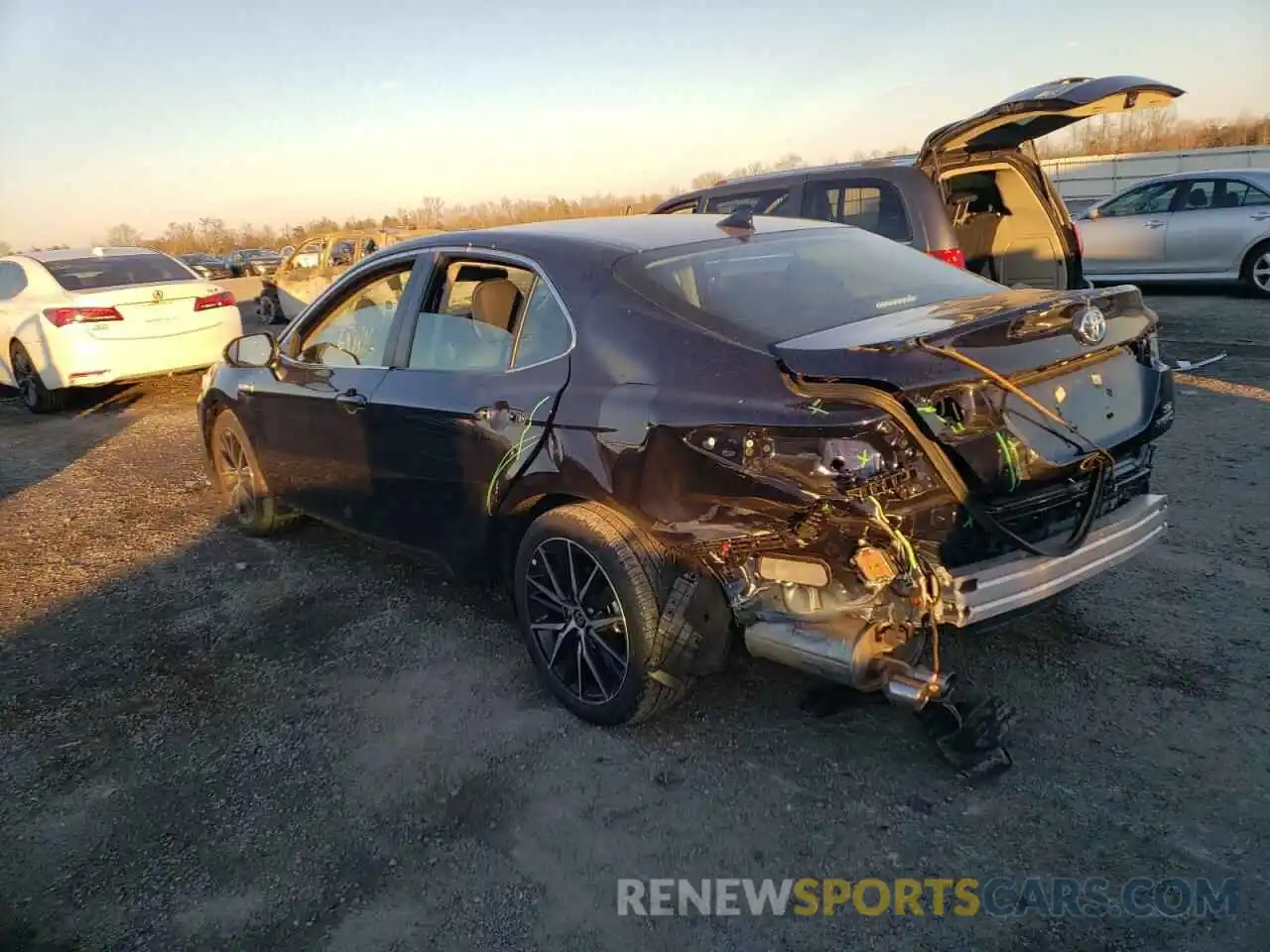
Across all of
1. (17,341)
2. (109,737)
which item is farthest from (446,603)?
(17,341)

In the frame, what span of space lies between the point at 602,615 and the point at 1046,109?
4745 mm

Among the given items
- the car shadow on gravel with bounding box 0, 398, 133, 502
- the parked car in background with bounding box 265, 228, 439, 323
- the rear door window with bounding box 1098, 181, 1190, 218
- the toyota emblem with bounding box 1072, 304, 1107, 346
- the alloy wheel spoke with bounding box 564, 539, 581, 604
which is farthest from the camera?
the parked car in background with bounding box 265, 228, 439, 323

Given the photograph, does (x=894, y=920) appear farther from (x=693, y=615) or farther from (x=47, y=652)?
(x=47, y=652)

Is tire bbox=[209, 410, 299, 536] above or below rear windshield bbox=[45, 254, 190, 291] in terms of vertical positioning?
below

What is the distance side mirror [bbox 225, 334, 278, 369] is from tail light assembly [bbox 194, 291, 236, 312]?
17.4 ft

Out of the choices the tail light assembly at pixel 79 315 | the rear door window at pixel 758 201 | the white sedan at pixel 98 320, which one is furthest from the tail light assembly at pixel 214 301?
the rear door window at pixel 758 201

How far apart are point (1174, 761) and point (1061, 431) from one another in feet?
3.47

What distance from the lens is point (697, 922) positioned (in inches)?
94.0

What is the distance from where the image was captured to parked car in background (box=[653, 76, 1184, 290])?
19.6 ft

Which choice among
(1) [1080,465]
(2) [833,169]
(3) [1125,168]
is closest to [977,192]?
(2) [833,169]

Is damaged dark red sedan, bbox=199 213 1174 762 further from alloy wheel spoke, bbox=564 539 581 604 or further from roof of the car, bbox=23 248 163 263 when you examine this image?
roof of the car, bbox=23 248 163 263

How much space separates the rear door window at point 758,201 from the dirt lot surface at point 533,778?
4216mm

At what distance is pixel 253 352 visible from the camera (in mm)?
4887

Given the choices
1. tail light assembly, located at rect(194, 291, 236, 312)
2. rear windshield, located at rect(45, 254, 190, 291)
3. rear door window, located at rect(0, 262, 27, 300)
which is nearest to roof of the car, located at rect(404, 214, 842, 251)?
tail light assembly, located at rect(194, 291, 236, 312)
